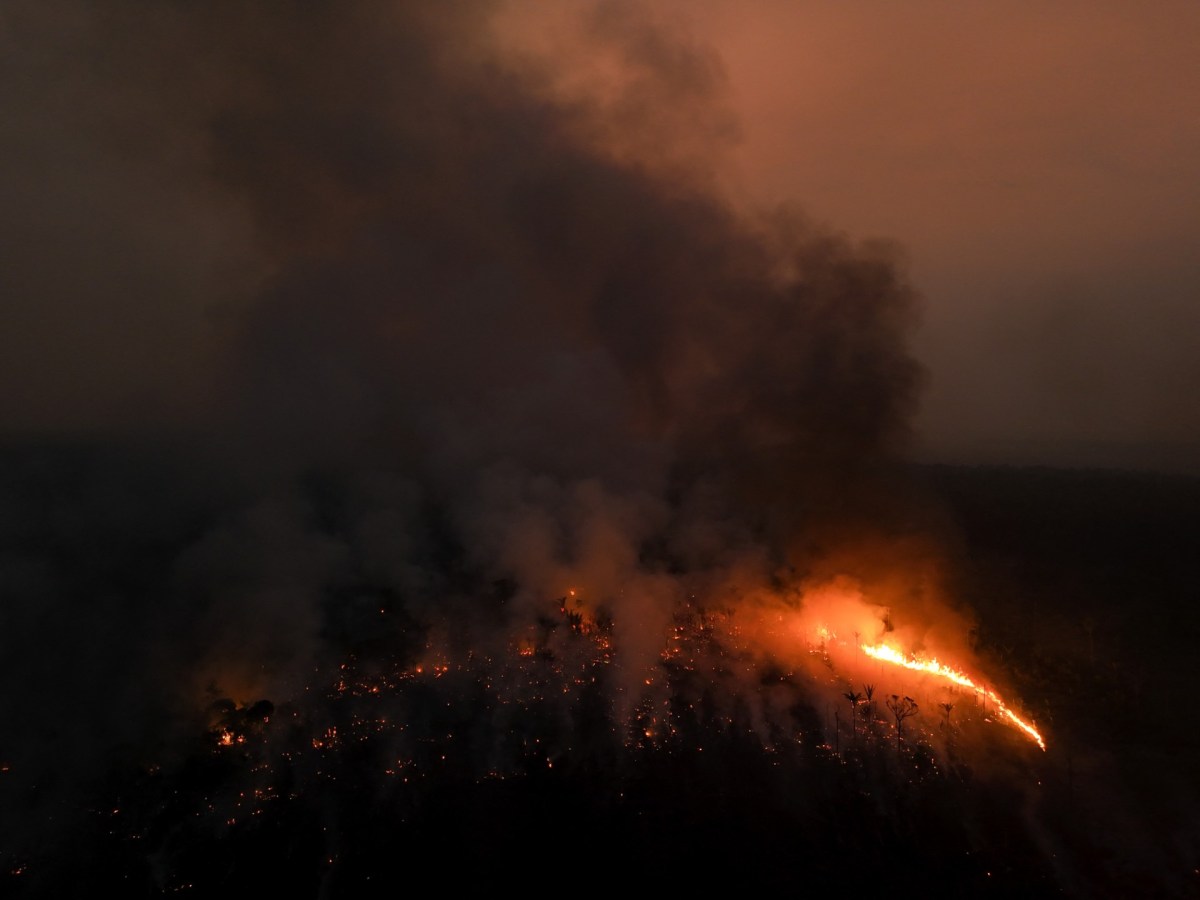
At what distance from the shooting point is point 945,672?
106 ft

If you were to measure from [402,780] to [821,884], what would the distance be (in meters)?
14.8

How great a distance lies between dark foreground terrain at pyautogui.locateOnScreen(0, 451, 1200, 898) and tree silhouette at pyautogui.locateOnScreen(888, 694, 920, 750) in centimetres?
60

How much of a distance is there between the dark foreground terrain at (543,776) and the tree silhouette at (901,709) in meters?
0.60

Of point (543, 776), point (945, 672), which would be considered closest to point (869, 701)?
point (945, 672)

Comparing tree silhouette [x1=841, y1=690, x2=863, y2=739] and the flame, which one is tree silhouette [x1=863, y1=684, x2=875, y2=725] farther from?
the flame

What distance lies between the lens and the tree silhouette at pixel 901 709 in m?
27.8

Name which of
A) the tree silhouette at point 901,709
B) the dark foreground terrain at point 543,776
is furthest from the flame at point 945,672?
the tree silhouette at point 901,709

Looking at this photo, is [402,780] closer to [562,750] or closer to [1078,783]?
[562,750]

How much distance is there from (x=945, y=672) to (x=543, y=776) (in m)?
19.6

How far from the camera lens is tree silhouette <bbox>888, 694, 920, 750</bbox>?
91.2ft

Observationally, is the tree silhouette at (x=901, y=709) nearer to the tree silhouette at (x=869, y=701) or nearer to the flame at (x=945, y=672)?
the tree silhouette at (x=869, y=701)

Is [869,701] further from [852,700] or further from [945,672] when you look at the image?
[945,672]

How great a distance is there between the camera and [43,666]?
32375 millimetres

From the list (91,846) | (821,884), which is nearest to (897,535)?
(821,884)
